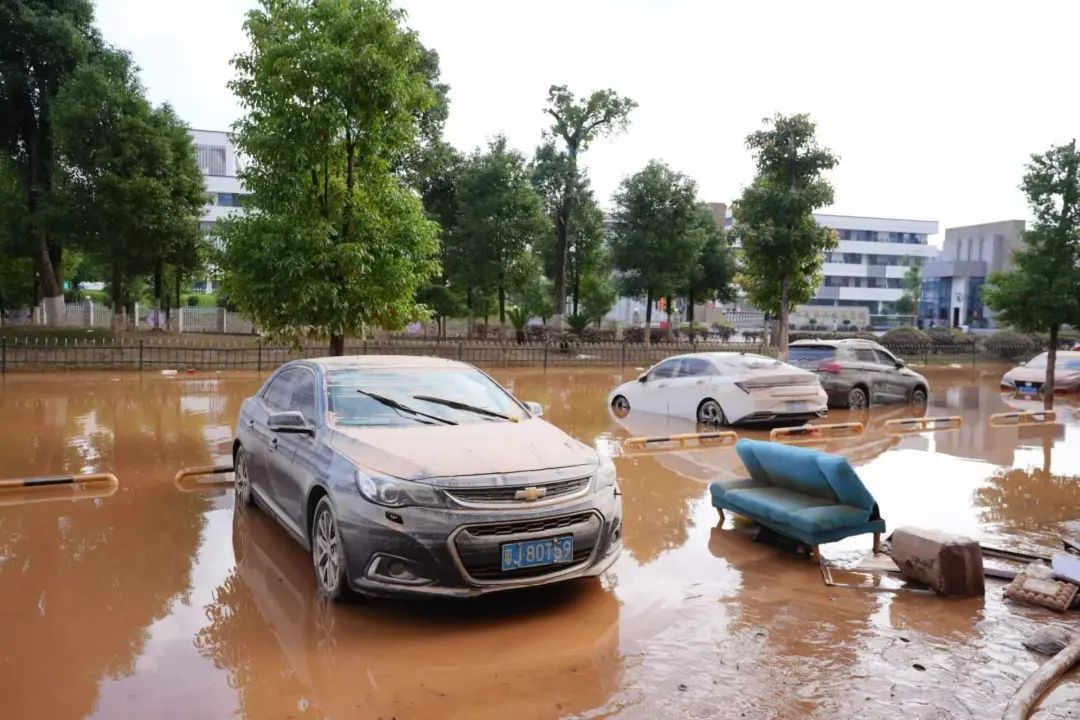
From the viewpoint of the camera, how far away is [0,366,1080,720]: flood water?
4.09 metres

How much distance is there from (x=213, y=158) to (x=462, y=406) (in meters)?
63.5

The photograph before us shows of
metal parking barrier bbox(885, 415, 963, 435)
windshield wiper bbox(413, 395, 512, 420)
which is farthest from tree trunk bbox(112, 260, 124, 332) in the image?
windshield wiper bbox(413, 395, 512, 420)

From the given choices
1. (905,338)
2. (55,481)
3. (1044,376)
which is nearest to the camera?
(55,481)

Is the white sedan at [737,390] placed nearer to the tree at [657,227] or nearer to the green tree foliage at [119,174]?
the green tree foliage at [119,174]

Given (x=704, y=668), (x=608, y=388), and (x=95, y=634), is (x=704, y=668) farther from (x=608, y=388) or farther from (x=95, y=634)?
(x=608, y=388)

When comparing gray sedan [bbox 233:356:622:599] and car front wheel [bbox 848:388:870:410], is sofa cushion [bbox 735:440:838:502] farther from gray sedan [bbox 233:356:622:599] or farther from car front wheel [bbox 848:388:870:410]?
car front wheel [bbox 848:388:870:410]

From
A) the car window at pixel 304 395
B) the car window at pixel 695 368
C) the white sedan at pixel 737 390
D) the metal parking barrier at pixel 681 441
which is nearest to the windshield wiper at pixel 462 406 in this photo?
the car window at pixel 304 395

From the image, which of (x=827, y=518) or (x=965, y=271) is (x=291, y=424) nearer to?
(x=827, y=518)

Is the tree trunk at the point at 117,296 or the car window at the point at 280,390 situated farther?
the tree trunk at the point at 117,296

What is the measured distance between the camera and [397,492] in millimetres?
4820

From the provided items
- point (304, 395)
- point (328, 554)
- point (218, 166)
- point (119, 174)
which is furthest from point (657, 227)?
point (218, 166)

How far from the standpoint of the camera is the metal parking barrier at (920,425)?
14.3m

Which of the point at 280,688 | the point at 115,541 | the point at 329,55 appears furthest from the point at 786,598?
the point at 329,55

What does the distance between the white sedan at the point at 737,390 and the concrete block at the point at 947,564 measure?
7.66m
